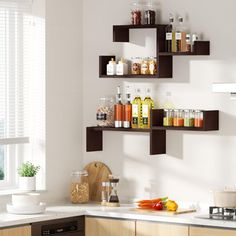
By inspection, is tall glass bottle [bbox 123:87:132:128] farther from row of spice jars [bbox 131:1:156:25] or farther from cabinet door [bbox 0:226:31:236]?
cabinet door [bbox 0:226:31:236]

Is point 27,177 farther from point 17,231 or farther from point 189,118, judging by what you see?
point 189,118

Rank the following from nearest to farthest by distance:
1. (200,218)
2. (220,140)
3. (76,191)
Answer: (200,218) → (220,140) → (76,191)

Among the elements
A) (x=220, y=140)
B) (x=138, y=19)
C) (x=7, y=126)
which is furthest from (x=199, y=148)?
(x=7, y=126)

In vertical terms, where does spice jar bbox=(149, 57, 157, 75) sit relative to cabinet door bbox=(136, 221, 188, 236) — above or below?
above

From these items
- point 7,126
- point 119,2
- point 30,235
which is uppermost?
point 119,2

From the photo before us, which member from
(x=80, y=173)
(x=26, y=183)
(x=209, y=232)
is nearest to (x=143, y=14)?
(x=80, y=173)

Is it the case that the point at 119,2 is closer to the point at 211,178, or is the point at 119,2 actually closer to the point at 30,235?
the point at 211,178

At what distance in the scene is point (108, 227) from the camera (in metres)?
5.56

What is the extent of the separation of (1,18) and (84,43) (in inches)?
31.5

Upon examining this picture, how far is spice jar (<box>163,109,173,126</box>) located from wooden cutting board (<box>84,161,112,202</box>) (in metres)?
0.73

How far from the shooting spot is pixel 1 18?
5.77m

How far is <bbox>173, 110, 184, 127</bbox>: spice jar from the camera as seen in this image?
5.63m

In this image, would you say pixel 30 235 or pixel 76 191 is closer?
pixel 30 235

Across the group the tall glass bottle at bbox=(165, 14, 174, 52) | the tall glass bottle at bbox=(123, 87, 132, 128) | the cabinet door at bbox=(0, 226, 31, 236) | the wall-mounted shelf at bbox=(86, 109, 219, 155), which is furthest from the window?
the tall glass bottle at bbox=(165, 14, 174, 52)
